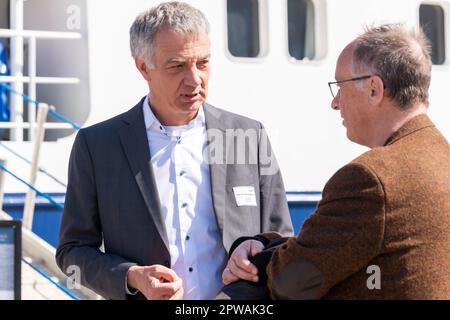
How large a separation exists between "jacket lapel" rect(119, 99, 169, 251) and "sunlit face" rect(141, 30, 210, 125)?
9 cm

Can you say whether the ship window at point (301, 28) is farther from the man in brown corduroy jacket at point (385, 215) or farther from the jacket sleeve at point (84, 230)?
the man in brown corduroy jacket at point (385, 215)

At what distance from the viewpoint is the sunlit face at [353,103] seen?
8.21 ft

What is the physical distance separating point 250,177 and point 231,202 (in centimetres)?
10

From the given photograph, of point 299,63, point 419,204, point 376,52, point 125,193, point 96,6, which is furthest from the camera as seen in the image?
point 299,63

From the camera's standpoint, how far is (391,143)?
2.45 meters

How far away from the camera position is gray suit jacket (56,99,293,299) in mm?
3021

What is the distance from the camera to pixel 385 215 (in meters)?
2.32

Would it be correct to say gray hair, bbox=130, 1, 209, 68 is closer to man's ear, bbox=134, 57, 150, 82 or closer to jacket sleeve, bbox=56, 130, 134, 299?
man's ear, bbox=134, 57, 150, 82

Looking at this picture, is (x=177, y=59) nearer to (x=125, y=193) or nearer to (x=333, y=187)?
(x=125, y=193)

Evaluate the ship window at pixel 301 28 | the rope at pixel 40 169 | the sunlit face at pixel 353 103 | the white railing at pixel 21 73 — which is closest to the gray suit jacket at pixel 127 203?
the sunlit face at pixel 353 103

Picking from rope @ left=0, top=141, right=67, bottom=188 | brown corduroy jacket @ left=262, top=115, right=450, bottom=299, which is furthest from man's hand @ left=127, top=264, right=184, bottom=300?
rope @ left=0, top=141, right=67, bottom=188

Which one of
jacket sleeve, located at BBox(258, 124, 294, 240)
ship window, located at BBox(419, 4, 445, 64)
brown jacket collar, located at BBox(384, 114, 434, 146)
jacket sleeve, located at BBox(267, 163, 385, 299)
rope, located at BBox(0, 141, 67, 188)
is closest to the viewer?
jacket sleeve, located at BBox(267, 163, 385, 299)
